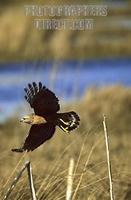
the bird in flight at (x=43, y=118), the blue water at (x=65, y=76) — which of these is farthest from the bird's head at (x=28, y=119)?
the blue water at (x=65, y=76)

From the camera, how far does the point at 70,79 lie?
39.6 feet

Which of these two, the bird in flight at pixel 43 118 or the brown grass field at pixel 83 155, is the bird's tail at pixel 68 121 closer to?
the bird in flight at pixel 43 118

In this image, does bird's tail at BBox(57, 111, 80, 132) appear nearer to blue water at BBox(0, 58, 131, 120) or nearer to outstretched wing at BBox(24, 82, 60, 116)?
outstretched wing at BBox(24, 82, 60, 116)

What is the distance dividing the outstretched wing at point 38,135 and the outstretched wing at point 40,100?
0.04m

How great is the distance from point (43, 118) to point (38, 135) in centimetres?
6

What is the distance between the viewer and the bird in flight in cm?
267

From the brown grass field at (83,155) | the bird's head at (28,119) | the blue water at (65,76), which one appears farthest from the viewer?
the blue water at (65,76)

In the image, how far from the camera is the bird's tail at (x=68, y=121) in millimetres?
2668

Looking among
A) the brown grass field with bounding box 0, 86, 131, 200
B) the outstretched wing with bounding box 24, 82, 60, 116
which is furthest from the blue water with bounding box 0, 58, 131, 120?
the outstretched wing with bounding box 24, 82, 60, 116

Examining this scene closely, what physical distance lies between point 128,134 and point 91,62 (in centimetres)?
822

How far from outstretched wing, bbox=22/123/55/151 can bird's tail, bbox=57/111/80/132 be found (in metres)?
0.03

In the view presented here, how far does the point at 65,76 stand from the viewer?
422 inches

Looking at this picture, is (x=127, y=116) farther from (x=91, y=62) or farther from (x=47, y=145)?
(x=91, y=62)

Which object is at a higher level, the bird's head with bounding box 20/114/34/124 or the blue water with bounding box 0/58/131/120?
the bird's head with bounding box 20/114/34/124
